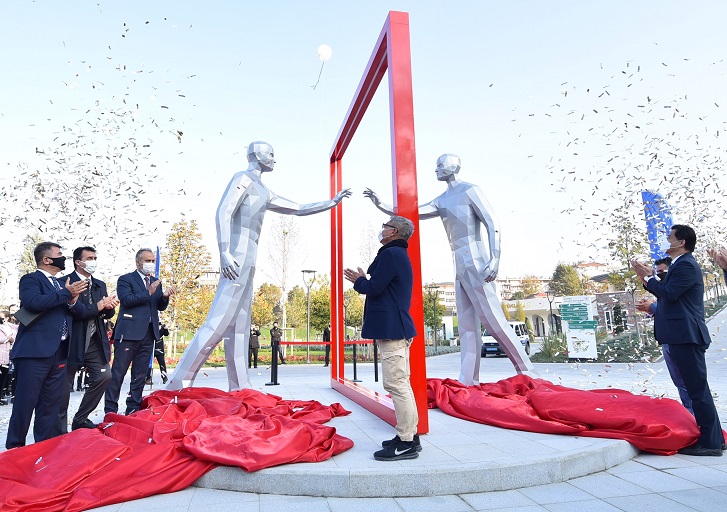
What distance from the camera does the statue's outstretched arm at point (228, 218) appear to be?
18.3 feet

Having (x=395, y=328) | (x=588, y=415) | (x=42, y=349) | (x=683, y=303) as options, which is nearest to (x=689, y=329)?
(x=683, y=303)

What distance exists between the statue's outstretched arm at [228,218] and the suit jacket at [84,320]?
1.27 m

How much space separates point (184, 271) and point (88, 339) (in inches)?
756

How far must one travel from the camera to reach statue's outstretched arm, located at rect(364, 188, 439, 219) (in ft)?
20.0

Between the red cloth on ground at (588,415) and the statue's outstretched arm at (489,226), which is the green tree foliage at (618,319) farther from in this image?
the red cloth on ground at (588,415)

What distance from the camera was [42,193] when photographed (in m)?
6.96

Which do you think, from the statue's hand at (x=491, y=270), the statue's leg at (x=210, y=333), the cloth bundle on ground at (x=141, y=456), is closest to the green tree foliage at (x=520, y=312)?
the statue's hand at (x=491, y=270)

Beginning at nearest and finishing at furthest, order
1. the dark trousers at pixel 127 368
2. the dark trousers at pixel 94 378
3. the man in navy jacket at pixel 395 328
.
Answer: the man in navy jacket at pixel 395 328
the dark trousers at pixel 94 378
the dark trousers at pixel 127 368

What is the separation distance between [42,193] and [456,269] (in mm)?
6021

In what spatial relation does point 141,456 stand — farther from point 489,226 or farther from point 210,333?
point 489,226

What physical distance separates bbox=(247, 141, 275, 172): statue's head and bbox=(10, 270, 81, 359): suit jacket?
2.89 meters

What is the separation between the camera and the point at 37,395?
13.0 ft

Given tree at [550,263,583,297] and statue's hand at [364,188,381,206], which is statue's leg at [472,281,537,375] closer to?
statue's hand at [364,188,381,206]

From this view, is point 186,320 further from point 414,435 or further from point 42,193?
point 414,435
